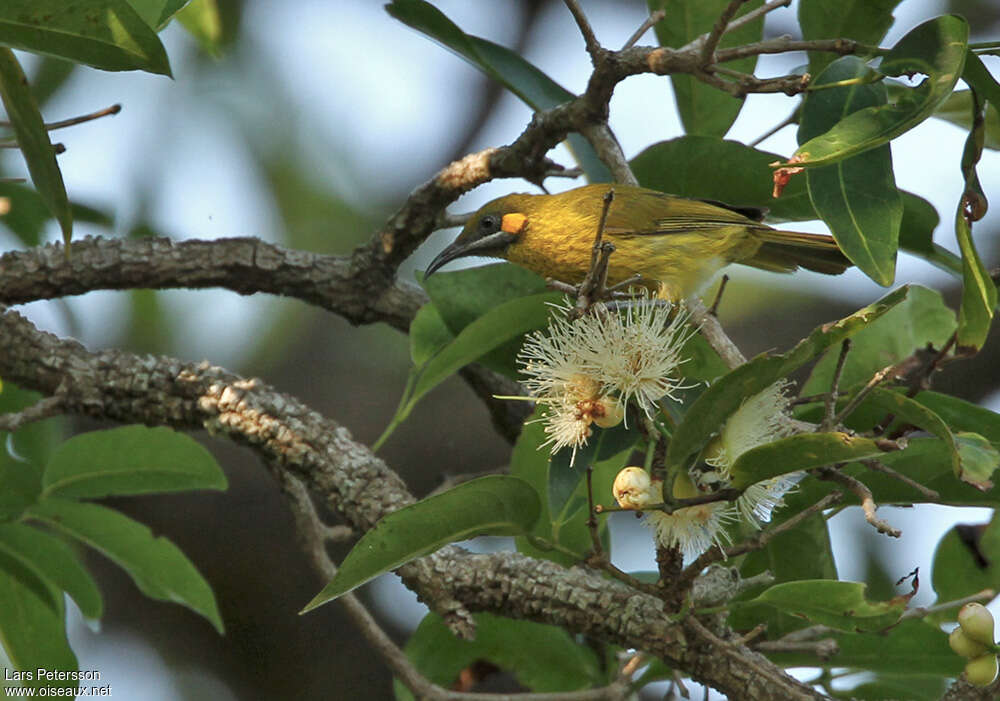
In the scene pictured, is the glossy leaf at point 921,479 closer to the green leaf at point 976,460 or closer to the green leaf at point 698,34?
the green leaf at point 976,460

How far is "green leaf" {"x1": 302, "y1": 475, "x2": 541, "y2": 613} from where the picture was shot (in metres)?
1.87

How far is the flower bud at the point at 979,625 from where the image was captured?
1.79m

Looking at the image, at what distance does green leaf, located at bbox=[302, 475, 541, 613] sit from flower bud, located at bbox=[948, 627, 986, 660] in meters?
0.80

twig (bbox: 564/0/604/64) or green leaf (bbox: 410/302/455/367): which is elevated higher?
twig (bbox: 564/0/604/64)

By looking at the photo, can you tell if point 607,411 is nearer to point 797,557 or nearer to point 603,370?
point 603,370

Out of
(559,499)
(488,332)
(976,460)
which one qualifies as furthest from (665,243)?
(976,460)

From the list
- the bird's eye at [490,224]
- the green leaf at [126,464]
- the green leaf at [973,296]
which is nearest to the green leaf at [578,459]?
the green leaf at [973,296]

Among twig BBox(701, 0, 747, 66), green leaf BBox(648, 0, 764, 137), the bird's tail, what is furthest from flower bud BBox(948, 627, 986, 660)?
the bird's tail

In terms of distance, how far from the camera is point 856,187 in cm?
199

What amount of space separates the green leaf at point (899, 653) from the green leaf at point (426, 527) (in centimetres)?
96

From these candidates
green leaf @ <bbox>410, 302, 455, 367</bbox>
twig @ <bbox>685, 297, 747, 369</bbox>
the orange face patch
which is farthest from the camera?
the orange face patch

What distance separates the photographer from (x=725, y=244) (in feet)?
12.5

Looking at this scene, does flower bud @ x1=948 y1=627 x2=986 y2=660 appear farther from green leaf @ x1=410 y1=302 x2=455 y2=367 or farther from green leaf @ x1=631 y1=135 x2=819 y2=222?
green leaf @ x1=410 y1=302 x2=455 y2=367

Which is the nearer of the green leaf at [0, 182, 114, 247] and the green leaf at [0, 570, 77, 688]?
the green leaf at [0, 570, 77, 688]
